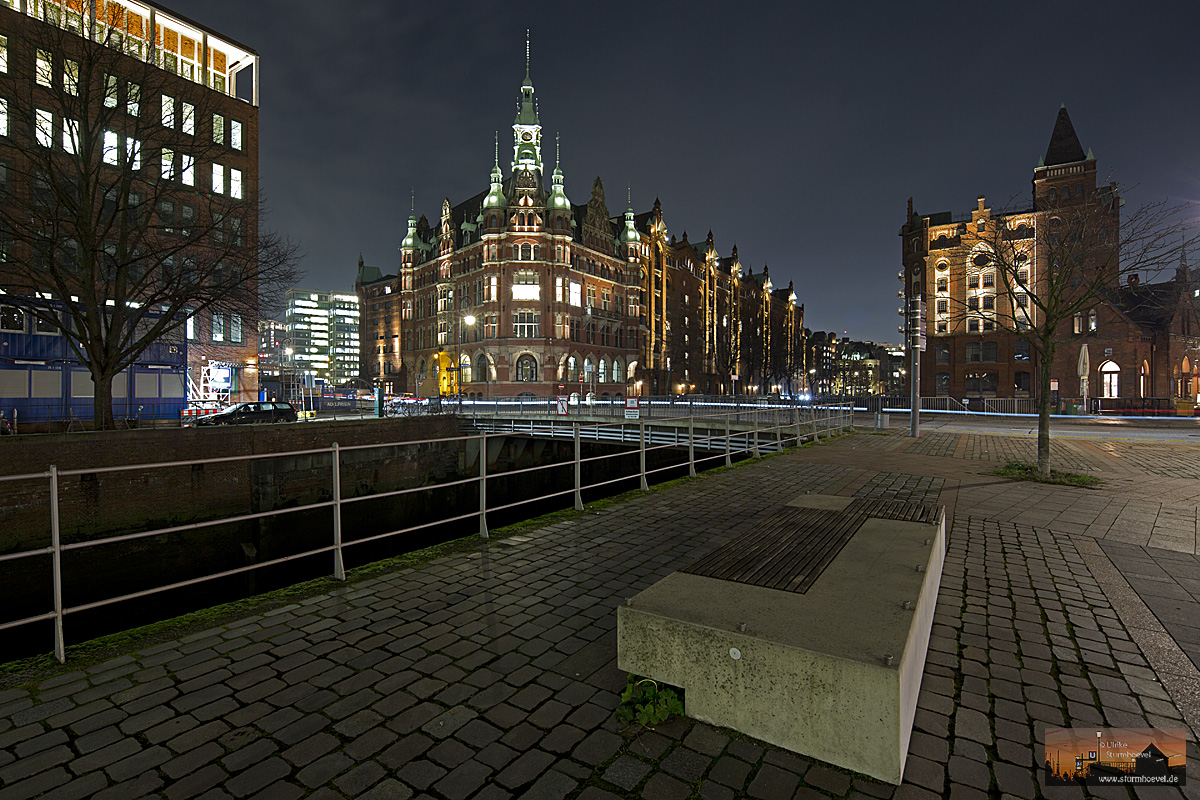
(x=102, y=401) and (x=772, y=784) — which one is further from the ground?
(x=102, y=401)

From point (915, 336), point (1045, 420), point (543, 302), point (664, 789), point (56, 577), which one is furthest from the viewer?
point (543, 302)

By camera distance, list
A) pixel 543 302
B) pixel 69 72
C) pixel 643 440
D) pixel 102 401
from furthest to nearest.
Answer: pixel 543 302, pixel 69 72, pixel 102 401, pixel 643 440

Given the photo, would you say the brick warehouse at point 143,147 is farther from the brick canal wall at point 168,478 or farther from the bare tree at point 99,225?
the brick canal wall at point 168,478

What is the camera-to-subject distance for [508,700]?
328 cm

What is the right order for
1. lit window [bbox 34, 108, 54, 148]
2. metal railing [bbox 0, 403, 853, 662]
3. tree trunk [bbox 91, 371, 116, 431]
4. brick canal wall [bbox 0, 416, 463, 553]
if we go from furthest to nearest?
lit window [bbox 34, 108, 54, 148]
tree trunk [bbox 91, 371, 116, 431]
brick canal wall [bbox 0, 416, 463, 553]
metal railing [bbox 0, 403, 853, 662]

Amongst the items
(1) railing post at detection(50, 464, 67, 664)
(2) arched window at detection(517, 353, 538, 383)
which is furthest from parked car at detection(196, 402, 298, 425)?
(2) arched window at detection(517, 353, 538, 383)

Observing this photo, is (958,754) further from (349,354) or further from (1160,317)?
(349,354)

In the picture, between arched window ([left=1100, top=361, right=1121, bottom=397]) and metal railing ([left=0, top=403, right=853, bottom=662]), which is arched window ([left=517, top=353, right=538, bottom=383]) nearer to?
metal railing ([left=0, top=403, right=853, bottom=662])

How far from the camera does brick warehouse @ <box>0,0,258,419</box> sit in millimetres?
18141

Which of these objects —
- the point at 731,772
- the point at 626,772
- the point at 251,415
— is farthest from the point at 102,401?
the point at 731,772

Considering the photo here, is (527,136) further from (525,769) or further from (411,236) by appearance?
(525,769)

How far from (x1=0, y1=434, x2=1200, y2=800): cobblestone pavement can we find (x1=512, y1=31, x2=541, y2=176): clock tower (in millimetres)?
65140

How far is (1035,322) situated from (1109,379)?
15.0m

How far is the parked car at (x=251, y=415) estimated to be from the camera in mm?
24672
